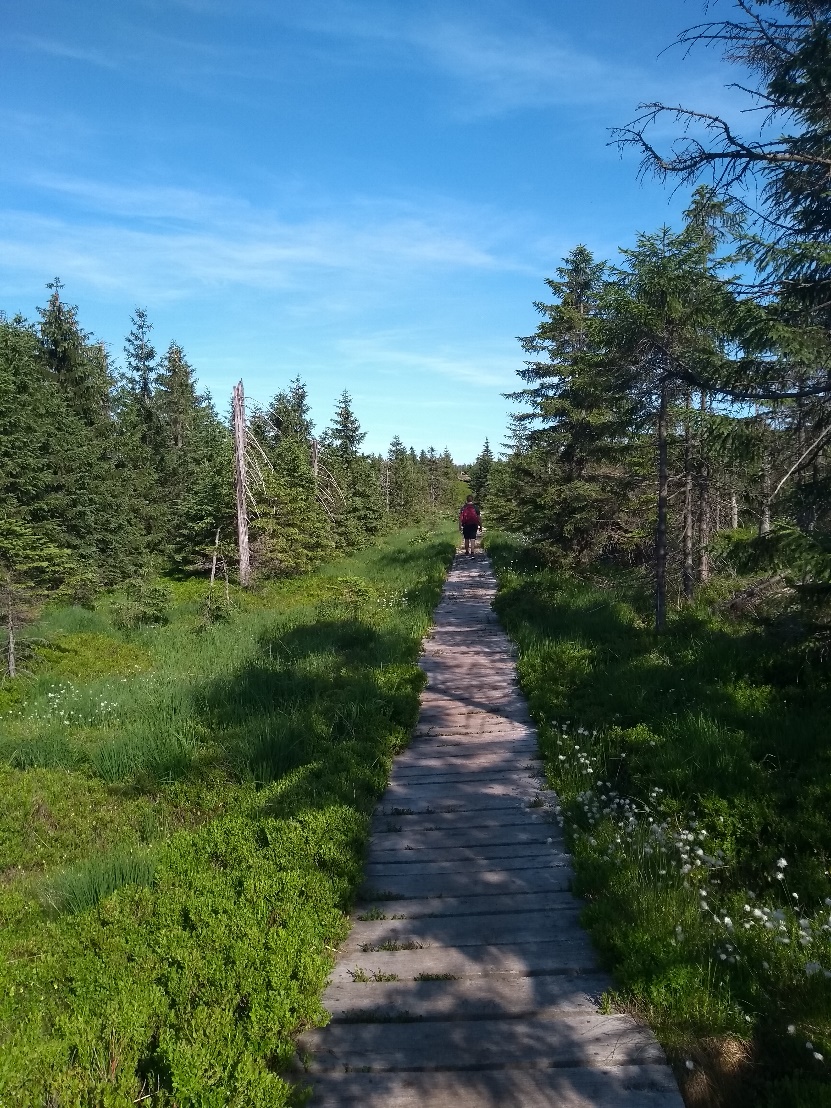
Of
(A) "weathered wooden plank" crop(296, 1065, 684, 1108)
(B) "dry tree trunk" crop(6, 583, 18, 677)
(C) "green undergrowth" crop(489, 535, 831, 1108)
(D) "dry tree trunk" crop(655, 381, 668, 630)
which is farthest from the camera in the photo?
(B) "dry tree trunk" crop(6, 583, 18, 677)

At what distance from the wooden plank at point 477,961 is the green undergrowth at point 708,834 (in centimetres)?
18

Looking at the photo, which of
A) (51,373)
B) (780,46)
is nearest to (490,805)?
(780,46)

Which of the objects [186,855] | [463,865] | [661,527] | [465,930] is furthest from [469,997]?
[661,527]

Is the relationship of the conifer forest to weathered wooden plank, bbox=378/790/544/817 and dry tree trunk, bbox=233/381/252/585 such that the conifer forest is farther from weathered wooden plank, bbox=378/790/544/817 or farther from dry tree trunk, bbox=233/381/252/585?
dry tree trunk, bbox=233/381/252/585

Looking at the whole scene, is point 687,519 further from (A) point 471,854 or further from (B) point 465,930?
(B) point 465,930

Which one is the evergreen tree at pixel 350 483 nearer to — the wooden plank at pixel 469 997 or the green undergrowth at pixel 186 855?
the green undergrowth at pixel 186 855

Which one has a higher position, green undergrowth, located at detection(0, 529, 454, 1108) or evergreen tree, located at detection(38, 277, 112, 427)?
evergreen tree, located at detection(38, 277, 112, 427)

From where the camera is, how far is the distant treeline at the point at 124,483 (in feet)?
62.9

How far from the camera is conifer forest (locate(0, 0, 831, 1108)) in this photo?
11.3 feet

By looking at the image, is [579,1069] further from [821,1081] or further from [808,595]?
[808,595]

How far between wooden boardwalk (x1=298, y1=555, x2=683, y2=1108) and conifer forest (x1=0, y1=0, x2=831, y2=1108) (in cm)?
20

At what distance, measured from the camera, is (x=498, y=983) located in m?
3.89

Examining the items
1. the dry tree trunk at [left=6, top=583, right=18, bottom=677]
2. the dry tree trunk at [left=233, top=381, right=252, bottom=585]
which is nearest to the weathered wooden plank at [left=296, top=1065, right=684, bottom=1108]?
the dry tree trunk at [left=6, top=583, right=18, bottom=677]

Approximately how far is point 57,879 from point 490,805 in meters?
3.55
